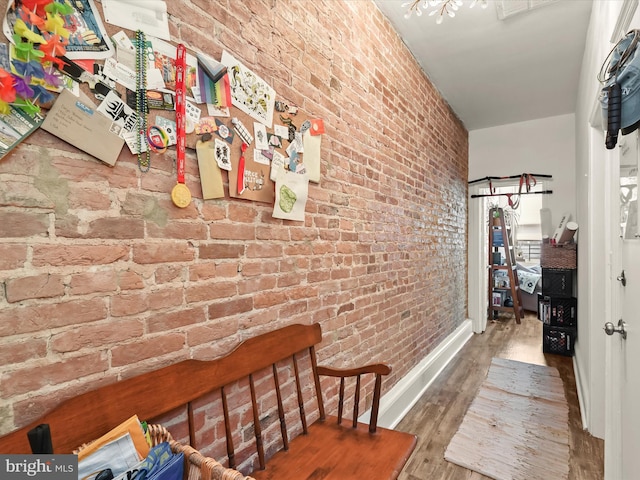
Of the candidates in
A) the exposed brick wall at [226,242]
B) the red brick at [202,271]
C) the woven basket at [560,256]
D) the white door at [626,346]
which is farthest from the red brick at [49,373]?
the woven basket at [560,256]

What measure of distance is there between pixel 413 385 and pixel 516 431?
77cm

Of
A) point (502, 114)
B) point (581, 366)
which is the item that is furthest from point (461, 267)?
point (502, 114)

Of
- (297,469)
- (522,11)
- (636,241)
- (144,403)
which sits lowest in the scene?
(297,469)

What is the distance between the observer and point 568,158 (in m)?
4.39

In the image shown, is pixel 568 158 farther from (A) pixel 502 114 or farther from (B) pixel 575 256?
(B) pixel 575 256

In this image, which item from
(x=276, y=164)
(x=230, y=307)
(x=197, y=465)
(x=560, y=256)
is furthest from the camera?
(x=560, y=256)

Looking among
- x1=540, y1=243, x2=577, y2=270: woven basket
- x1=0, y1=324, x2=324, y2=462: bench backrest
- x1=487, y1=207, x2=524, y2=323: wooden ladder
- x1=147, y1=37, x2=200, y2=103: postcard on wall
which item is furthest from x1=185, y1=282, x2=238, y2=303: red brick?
x1=487, y1=207, x2=524, y2=323: wooden ladder

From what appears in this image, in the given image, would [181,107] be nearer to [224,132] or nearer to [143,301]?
[224,132]

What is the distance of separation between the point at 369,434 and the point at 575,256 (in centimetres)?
364

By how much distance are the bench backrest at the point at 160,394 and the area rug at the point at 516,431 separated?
4.49ft

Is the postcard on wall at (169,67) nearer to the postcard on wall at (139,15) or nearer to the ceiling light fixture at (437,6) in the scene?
the postcard on wall at (139,15)

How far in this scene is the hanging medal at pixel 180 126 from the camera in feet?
3.68

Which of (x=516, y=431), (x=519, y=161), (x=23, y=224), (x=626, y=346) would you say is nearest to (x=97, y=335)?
(x=23, y=224)

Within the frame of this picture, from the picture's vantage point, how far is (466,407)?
2.77 meters
